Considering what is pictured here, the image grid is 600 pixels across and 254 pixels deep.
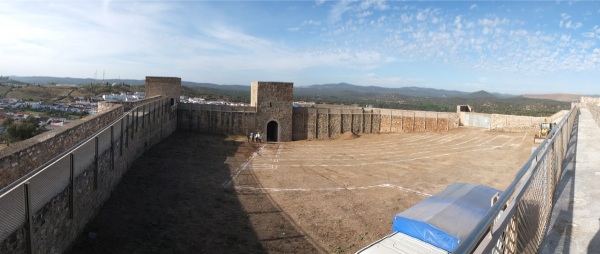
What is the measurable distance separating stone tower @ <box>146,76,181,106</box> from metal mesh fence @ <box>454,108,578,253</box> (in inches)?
1114

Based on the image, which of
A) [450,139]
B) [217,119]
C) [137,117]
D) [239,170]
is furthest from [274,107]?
[137,117]

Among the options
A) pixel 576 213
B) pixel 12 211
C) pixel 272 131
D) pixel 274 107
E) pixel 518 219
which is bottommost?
pixel 272 131

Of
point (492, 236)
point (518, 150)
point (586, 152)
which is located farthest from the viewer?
point (518, 150)

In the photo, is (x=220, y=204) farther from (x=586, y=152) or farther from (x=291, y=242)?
(x=586, y=152)

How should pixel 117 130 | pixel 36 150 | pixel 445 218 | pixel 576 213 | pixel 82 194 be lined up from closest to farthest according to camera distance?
pixel 576 213, pixel 445 218, pixel 36 150, pixel 82 194, pixel 117 130

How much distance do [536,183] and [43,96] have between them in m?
97.7

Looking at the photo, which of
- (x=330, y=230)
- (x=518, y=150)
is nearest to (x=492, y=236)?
(x=330, y=230)

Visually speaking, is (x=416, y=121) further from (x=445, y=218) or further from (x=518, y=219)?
(x=518, y=219)

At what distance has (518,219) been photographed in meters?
2.50

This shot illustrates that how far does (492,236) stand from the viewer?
2.03m

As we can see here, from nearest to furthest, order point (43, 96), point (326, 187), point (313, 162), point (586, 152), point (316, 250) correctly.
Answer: point (586, 152) → point (316, 250) → point (326, 187) → point (313, 162) → point (43, 96)

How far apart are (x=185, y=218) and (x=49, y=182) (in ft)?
16.3

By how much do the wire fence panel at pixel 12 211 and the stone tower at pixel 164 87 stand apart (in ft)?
76.4

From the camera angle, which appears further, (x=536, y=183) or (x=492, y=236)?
(x=536, y=183)
